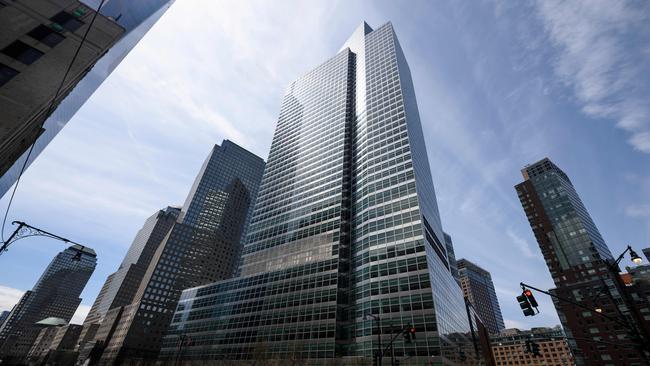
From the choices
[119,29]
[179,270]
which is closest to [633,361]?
[119,29]

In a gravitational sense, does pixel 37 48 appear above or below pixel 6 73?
above

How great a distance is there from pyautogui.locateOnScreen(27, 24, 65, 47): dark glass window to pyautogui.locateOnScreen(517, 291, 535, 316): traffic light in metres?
32.0

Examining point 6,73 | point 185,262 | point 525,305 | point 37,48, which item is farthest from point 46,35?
point 185,262

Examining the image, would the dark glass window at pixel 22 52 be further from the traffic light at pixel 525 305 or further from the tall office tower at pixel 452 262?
the tall office tower at pixel 452 262

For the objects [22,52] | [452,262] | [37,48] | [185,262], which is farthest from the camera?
[185,262]

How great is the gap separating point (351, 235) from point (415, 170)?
22.4m

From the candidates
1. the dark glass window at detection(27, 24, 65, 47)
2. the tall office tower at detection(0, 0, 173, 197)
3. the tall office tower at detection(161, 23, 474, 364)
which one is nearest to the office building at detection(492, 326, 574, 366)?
the tall office tower at detection(161, 23, 474, 364)

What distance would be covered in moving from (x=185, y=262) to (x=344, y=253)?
11843 cm

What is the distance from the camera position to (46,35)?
1828 centimetres

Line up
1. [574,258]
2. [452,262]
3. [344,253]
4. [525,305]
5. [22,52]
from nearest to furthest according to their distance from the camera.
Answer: [525,305]
[22,52]
[344,253]
[452,262]
[574,258]

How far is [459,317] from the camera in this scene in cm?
6819

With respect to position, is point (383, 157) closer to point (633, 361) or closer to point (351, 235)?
Result: point (351, 235)

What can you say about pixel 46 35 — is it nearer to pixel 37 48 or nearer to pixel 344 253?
pixel 37 48

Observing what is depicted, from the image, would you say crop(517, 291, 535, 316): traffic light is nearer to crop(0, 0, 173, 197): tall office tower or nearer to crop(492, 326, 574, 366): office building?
crop(0, 0, 173, 197): tall office tower
